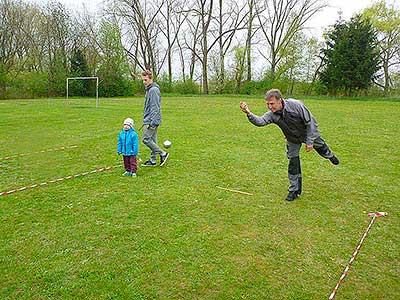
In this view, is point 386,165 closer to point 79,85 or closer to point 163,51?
point 79,85

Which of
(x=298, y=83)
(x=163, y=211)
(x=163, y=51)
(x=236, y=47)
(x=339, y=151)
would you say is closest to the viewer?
(x=163, y=211)

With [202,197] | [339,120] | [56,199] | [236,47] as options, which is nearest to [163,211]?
[202,197]

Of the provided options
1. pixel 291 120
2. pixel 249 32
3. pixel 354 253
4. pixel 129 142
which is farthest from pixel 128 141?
pixel 249 32

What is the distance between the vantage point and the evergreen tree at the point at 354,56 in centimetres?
2975

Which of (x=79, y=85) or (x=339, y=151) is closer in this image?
(x=339, y=151)

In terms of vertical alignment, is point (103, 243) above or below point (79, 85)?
below

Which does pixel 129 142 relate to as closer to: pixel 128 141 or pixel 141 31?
pixel 128 141

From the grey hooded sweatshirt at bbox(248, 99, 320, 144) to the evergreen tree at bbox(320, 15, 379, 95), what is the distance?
2796 cm

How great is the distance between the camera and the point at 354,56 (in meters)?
29.9

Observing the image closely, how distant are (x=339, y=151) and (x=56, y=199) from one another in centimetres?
662

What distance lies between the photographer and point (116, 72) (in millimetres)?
38125

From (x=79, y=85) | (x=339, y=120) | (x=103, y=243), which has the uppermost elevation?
(x=79, y=85)

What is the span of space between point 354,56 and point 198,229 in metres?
29.8

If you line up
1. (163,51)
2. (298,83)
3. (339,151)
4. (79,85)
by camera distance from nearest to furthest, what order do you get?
1. (339,151)
2. (79,85)
3. (298,83)
4. (163,51)
